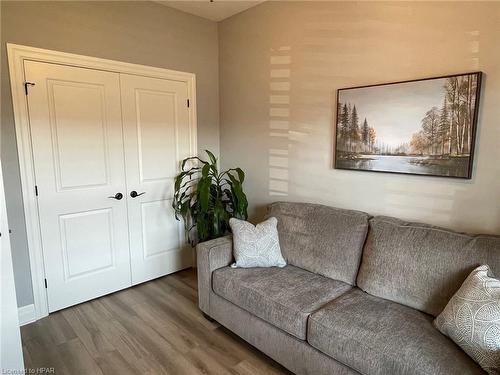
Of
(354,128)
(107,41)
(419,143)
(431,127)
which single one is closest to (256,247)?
(354,128)

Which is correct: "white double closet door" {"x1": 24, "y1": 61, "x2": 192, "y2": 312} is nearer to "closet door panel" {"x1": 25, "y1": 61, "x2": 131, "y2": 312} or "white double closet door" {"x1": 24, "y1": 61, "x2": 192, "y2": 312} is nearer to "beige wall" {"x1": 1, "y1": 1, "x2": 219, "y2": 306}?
"closet door panel" {"x1": 25, "y1": 61, "x2": 131, "y2": 312}

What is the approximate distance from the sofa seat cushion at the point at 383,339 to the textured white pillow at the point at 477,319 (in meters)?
0.06

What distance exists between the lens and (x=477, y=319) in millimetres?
1306

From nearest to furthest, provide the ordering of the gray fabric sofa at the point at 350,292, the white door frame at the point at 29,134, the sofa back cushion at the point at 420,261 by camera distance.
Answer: the gray fabric sofa at the point at 350,292 → the sofa back cushion at the point at 420,261 → the white door frame at the point at 29,134

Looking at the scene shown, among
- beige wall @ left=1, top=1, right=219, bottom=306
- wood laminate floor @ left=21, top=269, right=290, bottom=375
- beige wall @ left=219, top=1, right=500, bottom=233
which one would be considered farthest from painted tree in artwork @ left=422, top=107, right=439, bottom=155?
beige wall @ left=1, top=1, right=219, bottom=306

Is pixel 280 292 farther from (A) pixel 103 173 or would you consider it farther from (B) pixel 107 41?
(B) pixel 107 41

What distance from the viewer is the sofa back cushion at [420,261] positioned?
5.26 ft

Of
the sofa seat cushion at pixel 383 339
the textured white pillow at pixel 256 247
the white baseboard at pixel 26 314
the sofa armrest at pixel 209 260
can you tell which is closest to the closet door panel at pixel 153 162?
the white baseboard at pixel 26 314

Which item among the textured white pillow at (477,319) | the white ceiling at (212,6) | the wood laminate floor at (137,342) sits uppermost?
the white ceiling at (212,6)

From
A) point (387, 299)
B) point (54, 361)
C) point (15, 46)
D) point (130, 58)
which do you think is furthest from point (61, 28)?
point (387, 299)

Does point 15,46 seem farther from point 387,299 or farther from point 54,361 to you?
point 387,299

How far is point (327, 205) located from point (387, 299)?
0.92 meters

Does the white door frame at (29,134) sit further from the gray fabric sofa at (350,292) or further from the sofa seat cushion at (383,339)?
the sofa seat cushion at (383,339)

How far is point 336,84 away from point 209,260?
1.69 metres
